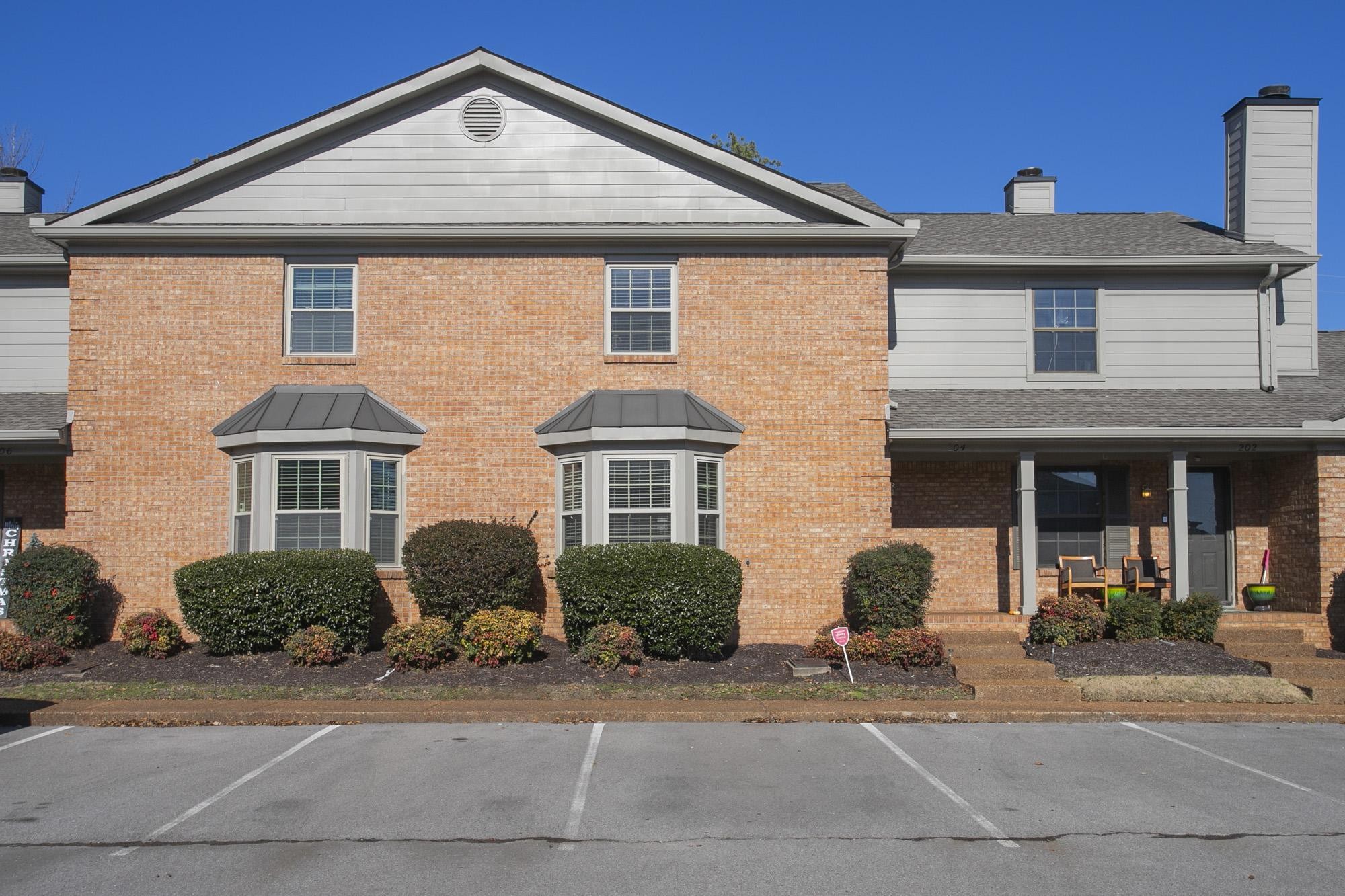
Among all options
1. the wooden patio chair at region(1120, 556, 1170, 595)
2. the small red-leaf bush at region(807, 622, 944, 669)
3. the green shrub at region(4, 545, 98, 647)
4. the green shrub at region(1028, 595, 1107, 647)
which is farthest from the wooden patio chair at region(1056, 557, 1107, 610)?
the green shrub at region(4, 545, 98, 647)

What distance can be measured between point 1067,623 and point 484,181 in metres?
10.1

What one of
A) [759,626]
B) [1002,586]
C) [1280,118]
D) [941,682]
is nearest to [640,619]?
[759,626]

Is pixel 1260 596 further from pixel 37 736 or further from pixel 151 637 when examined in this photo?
pixel 37 736

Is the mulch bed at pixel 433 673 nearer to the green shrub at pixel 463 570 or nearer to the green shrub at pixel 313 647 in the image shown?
the green shrub at pixel 313 647

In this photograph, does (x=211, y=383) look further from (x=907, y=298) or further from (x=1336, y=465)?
(x=1336, y=465)

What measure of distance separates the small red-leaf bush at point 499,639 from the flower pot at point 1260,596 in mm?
10812

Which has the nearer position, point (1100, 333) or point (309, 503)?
point (309, 503)

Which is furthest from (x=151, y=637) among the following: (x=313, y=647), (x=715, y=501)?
(x=715, y=501)

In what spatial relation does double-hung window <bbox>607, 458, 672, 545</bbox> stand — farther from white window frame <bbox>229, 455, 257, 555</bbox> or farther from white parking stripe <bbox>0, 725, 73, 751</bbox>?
white parking stripe <bbox>0, 725, 73, 751</bbox>

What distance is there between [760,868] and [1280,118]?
1766 cm

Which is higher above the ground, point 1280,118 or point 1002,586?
point 1280,118

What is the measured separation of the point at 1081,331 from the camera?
58.2 ft

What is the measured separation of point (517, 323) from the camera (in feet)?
51.7

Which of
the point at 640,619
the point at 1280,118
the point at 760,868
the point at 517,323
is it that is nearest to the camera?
the point at 760,868
